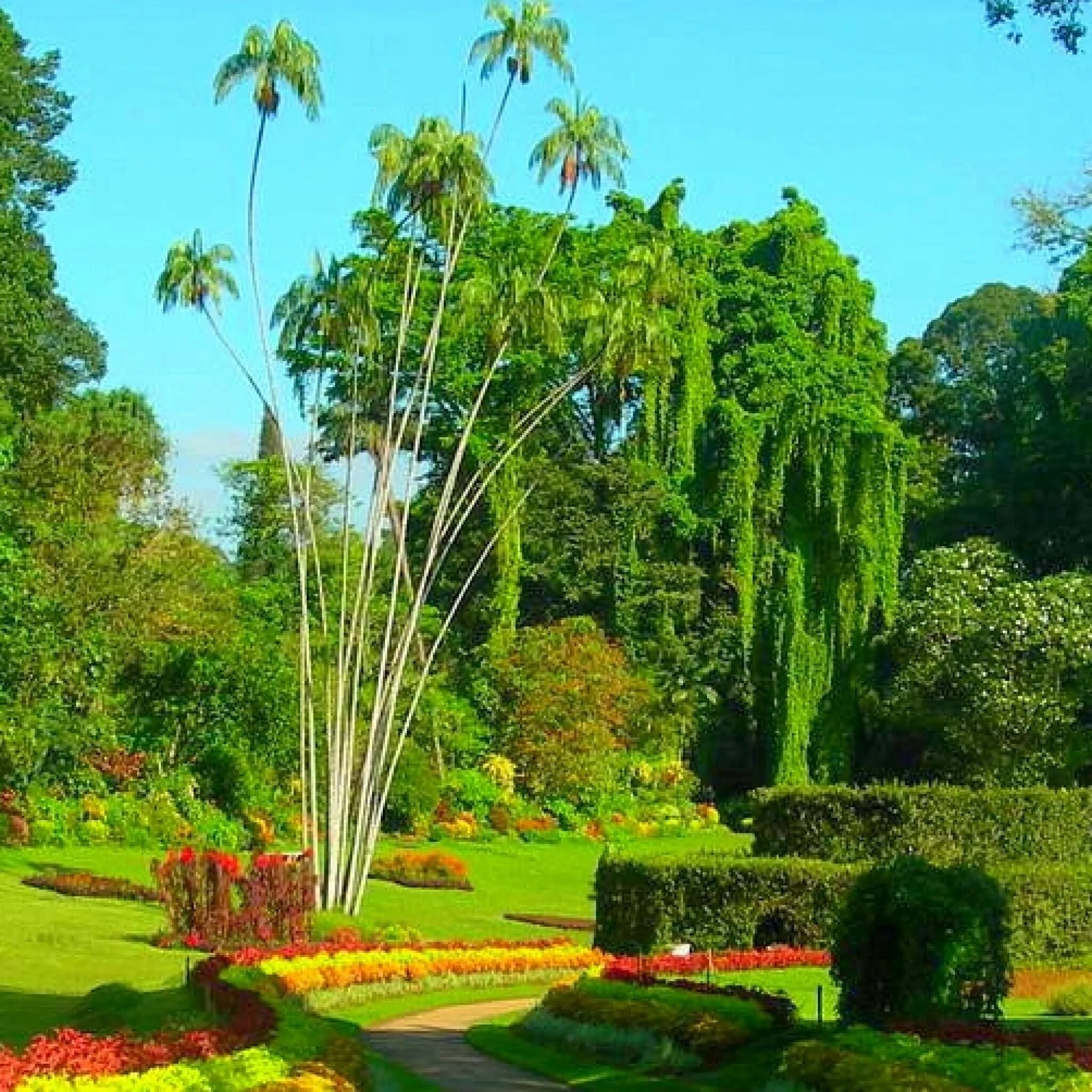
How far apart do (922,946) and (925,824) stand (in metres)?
12.4

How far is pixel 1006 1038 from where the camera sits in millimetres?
12570

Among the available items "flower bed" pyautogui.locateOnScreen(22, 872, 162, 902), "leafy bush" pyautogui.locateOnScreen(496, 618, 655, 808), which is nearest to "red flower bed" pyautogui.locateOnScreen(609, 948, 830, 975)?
"flower bed" pyautogui.locateOnScreen(22, 872, 162, 902)

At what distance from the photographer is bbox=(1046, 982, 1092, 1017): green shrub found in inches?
779

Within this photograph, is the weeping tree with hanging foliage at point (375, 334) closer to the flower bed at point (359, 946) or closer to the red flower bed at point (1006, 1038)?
the flower bed at point (359, 946)

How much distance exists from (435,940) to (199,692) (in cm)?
1649

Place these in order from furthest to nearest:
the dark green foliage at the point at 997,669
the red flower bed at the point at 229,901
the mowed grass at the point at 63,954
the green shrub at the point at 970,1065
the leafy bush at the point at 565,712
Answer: the leafy bush at the point at 565,712, the dark green foliage at the point at 997,669, the red flower bed at the point at 229,901, the mowed grass at the point at 63,954, the green shrub at the point at 970,1065

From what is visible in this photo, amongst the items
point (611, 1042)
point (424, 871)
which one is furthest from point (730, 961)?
point (424, 871)

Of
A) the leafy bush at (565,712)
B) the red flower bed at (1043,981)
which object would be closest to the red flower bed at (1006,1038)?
the red flower bed at (1043,981)

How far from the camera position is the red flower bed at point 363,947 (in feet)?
68.2

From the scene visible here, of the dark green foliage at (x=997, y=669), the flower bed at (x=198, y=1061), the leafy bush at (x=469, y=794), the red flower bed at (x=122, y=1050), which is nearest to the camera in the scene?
the flower bed at (x=198, y=1061)

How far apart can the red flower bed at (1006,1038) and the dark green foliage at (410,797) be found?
2863 cm

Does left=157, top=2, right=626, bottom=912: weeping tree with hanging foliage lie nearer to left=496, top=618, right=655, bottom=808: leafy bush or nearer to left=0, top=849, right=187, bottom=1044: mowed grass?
left=0, top=849, right=187, bottom=1044: mowed grass

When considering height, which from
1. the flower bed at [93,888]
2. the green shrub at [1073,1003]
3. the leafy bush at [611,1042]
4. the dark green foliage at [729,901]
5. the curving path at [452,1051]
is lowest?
the curving path at [452,1051]

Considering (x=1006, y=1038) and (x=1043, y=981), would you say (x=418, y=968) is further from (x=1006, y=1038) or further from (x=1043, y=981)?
(x=1006, y=1038)
